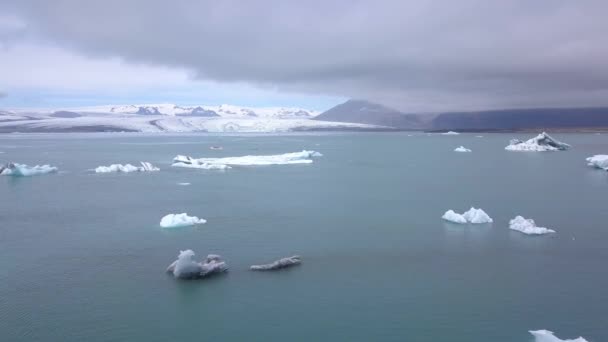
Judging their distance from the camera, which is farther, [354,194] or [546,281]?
[354,194]

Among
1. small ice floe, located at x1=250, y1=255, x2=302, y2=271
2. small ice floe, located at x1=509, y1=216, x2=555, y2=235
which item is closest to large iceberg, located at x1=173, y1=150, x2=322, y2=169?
small ice floe, located at x1=509, y1=216, x2=555, y2=235

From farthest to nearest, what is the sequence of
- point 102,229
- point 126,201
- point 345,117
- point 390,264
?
1. point 345,117
2. point 126,201
3. point 102,229
4. point 390,264

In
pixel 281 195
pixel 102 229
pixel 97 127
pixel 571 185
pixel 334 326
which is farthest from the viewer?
pixel 97 127

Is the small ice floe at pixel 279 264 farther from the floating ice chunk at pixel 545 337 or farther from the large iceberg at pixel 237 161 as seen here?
the large iceberg at pixel 237 161

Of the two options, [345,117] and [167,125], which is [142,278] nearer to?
[167,125]

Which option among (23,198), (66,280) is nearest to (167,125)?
(23,198)
